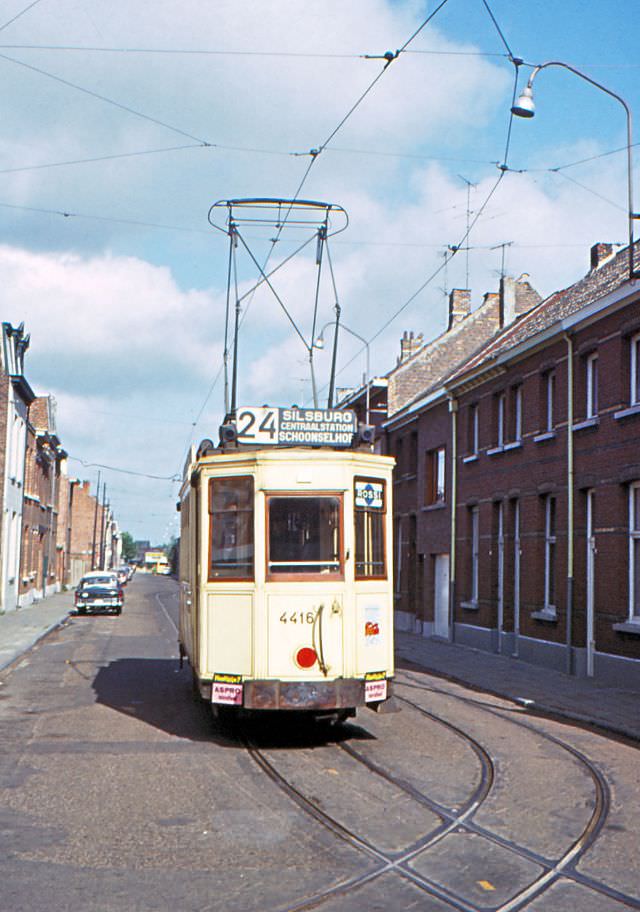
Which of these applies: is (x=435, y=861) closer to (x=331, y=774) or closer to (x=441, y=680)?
(x=331, y=774)

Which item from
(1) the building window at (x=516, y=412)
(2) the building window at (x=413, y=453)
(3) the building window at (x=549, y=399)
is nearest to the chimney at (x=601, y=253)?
(1) the building window at (x=516, y=412)

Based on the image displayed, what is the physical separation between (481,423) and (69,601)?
3194 centimetres

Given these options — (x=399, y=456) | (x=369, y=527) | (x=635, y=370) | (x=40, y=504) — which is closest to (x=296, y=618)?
(x=369, y=527)

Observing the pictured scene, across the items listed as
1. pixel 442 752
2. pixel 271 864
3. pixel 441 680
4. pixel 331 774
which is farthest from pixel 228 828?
pixel 441 680

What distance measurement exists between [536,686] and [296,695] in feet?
26.6

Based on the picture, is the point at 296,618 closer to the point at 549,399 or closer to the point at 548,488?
the point at 548,488

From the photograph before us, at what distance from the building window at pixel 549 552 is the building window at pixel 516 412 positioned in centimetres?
245

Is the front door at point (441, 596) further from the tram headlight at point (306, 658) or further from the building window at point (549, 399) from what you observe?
the tram headlight at point (306, 658)

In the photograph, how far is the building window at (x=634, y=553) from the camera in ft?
60.7

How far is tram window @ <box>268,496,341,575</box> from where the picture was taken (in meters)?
11.6

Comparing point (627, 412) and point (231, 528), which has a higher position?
point (627, 412)

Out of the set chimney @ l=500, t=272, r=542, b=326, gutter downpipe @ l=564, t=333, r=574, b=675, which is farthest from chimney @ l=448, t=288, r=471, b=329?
gutter downpipe @ l=564, t=333, r=574, b=675

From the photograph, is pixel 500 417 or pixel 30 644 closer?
pixel 500 417

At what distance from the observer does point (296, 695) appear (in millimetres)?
11211
